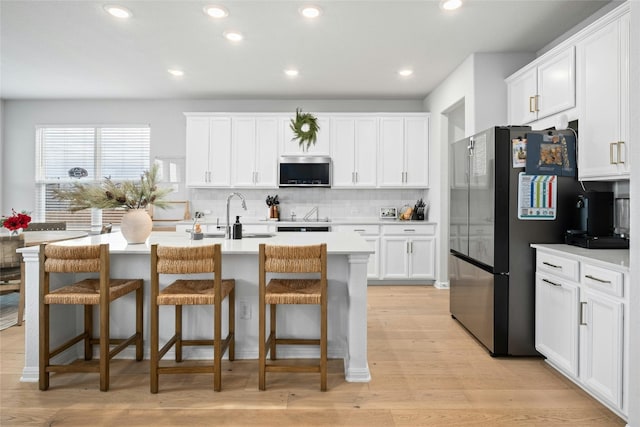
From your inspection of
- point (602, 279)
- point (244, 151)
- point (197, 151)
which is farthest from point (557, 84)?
point (197, 151)

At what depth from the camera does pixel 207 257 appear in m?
2.39

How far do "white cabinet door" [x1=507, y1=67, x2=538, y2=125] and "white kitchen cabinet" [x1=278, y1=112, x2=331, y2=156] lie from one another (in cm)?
244

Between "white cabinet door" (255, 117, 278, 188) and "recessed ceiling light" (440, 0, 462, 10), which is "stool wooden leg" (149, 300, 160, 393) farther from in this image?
"white cabinet door" (255, 117, 278, 188)

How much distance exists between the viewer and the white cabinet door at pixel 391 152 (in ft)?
18.6

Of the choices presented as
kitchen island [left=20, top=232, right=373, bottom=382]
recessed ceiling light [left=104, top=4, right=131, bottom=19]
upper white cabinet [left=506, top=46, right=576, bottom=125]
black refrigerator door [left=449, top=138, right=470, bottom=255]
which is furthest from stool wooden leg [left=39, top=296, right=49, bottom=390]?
upper white cabinet [left=506, top=46, right=576, bottom=125]

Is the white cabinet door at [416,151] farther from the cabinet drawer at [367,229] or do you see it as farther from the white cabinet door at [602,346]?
the white cabinet door at [602,346]

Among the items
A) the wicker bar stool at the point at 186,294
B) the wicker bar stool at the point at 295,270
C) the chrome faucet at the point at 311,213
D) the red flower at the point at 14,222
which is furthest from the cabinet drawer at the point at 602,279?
the red flower at the point at 14,222

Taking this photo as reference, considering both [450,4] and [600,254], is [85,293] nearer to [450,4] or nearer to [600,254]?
[600,254]

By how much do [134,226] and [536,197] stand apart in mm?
2965

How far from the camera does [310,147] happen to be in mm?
5629

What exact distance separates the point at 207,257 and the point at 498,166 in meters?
2.22

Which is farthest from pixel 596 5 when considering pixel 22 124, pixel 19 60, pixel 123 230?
pixel 22 124

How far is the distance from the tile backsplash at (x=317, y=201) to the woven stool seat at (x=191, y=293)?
3292 mm

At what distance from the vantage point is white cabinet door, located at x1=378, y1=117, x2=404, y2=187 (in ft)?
18.6
